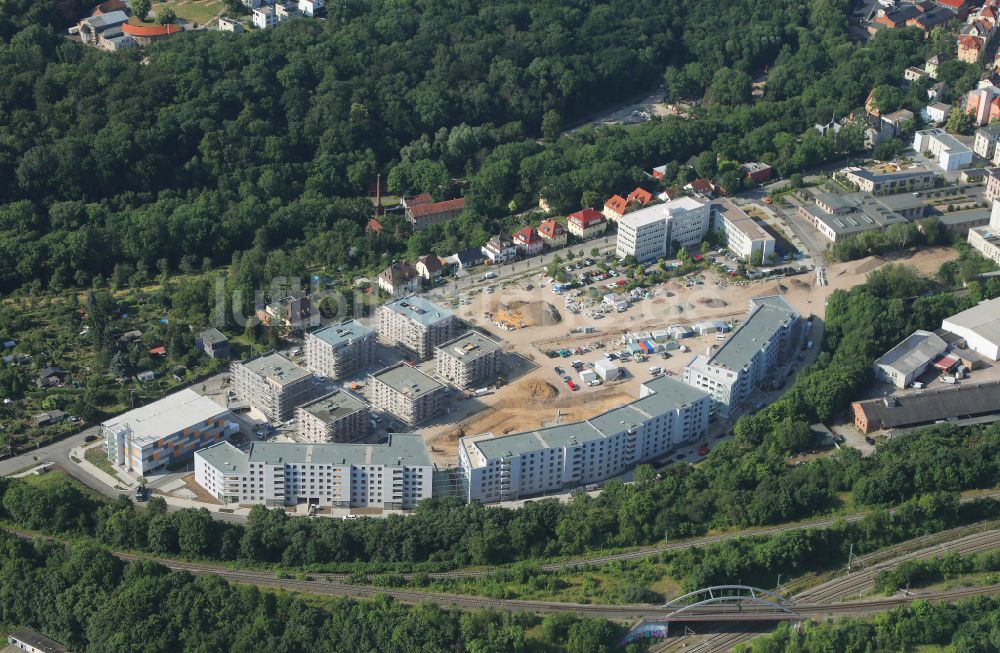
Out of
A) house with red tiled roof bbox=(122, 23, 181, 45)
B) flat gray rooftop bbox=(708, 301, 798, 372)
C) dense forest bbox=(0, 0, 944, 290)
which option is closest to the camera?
flat gray rooftop bbox=(708, 301, 798, 372)

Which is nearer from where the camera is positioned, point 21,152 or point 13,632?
point 13,632

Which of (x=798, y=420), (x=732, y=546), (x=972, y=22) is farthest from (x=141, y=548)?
(x=972, y=22)

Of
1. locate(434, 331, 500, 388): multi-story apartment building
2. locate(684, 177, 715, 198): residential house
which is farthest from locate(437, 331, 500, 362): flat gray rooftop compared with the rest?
locate(684, 177, 715, 198): residential house

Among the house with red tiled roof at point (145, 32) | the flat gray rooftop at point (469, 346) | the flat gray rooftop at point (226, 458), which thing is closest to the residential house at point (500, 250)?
the flat gray rooftop at point (469, 346)

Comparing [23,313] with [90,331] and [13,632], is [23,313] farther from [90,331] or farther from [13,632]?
[13,632]

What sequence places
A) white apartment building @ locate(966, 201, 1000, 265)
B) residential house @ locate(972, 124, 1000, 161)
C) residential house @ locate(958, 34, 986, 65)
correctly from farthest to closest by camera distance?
residential house @ locate(958, 34, 986, 65), residential house @ locate(972, 124, 1000, 161), white apartment building @ locate(966, 201, 1000, 265)

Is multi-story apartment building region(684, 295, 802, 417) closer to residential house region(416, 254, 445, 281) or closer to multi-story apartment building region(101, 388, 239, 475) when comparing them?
residential house region(416, 254, 445, 281)
